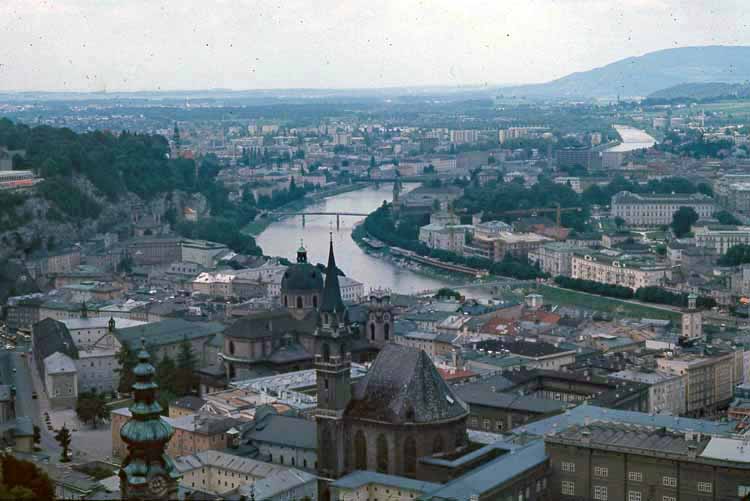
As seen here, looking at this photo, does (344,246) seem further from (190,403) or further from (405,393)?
(405,393)

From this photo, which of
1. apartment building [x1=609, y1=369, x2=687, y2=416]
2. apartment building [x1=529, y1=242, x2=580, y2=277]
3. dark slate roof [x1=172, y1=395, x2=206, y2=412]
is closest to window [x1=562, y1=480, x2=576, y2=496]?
apartment building [x1=609, y1=369, x2=687, y2=416]

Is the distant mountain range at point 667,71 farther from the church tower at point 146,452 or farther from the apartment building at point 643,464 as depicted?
the church tower at point 146,452

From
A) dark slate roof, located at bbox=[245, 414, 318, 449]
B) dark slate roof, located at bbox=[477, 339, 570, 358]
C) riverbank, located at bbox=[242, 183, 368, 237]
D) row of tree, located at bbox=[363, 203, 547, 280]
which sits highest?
dark slate roof, located at bbox=[245, 414, 318, 449]

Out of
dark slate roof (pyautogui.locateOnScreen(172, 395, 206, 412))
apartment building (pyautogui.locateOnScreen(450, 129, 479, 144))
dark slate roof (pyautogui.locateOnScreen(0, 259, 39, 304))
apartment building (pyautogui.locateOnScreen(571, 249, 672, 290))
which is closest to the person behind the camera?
dark slate roof (pyautogui.locateOnScreen(172, 395, 206, 412))

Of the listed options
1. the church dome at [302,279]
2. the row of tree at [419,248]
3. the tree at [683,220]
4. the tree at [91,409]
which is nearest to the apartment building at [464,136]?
the row of tree at [419,248]

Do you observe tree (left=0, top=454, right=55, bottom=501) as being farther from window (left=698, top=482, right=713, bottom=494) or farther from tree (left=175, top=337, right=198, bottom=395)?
tree (left=175, top=337, right=198, bottom=395)
